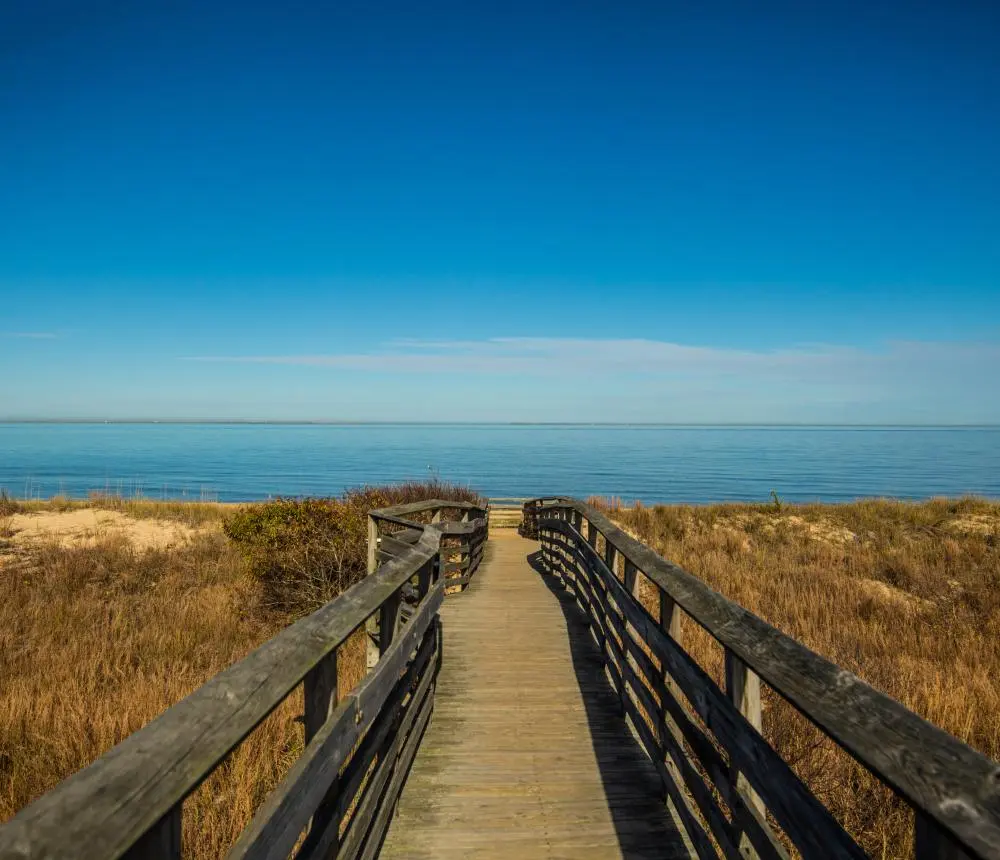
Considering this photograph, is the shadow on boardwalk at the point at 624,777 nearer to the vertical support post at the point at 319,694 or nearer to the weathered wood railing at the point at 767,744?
the weathered wood railing at the point at 767,744

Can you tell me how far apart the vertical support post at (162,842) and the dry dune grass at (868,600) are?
4035 mm

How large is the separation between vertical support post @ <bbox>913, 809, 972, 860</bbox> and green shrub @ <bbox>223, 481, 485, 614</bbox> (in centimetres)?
994

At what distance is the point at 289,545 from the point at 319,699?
8.74 metres

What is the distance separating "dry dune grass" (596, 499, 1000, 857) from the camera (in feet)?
15.5

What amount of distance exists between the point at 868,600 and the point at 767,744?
9.77 metres

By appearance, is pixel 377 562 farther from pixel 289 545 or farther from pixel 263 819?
pixel 263 819

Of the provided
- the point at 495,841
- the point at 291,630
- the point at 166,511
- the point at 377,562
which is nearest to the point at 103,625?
the point at 377,562

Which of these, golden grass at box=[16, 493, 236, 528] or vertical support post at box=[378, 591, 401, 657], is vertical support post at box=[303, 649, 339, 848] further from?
golden grass at box=[16, 493, 236, 528]

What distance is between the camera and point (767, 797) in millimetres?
2092

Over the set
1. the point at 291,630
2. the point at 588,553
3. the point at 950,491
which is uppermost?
the point at 291,630

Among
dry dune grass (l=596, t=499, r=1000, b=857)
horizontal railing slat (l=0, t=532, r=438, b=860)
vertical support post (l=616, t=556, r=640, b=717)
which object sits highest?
horizontal railing slat (l=0, t=532, r=438, b=860)

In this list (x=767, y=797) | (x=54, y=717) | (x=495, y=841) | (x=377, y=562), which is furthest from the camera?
(x=377, y=562)

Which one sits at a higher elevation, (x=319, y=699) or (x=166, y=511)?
(x=319, y=699)

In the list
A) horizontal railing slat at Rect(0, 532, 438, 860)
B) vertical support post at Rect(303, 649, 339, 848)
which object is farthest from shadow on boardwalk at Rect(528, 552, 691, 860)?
A: horizontal railing slat at Rect(0, 532, 438, 860)
